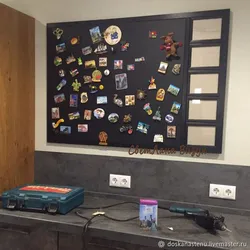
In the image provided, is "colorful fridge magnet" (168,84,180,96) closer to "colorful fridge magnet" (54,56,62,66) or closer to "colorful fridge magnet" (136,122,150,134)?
"colorful fridge magnet" (136,122,150,134)

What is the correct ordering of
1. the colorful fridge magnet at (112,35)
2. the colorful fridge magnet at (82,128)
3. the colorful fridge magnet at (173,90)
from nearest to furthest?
the colorful fridge magnet at (173,90), the colorful fridge magnet at (112,35), the colorful fridge magnet at (82,128)

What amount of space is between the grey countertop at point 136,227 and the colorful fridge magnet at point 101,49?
1.03 m

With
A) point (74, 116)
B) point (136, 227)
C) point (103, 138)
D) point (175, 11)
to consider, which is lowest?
point (136, 227)

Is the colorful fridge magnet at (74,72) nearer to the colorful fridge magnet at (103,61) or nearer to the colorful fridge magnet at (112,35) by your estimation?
the colorful fridge magnet at (103,61)

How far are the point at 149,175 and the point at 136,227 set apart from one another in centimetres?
45

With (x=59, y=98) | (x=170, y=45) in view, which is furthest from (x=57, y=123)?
(x=170, y=45)

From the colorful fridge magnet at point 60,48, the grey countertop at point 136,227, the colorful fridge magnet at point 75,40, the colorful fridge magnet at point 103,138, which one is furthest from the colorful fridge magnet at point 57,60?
the grey countertop at point 136,227

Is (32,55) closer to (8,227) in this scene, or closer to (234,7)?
(8,227)

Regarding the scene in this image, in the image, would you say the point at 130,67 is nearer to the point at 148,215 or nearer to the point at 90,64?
the point at 90,64

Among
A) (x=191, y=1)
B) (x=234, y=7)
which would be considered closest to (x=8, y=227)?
(x=191, y=1)

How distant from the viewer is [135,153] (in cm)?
190

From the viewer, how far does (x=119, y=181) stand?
192 cm

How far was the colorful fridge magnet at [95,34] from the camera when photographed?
6.28ft

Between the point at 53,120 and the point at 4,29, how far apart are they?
677 mm
